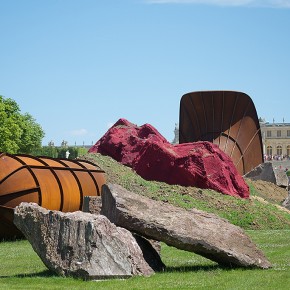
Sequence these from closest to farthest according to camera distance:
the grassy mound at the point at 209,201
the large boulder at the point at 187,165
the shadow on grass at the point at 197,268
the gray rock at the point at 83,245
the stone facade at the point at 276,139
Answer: the gray rock at the point at 83,245
the shadow on grass at the point at 197,268
the grassy mound at the point at 209,201
the large boulder at the point at 187,165
the stone facade at the point at 276,139

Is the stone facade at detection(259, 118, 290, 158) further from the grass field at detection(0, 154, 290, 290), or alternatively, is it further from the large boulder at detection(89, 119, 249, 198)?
the grass field at detection(0, 154, 290, 290)

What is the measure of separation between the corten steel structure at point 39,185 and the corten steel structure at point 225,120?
12.8 m

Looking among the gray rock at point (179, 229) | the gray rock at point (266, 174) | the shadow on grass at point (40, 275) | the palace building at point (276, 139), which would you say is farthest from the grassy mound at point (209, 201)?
the palace building at point (276, 139)

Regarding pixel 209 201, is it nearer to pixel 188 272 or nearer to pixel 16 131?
pixel 188 272

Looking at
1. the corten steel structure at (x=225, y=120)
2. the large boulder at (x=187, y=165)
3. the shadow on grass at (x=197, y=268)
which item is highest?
the corten steel structure at (x=225, y=120)

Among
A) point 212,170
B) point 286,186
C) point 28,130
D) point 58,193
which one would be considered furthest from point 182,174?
point 28,130

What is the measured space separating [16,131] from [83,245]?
5807 cm

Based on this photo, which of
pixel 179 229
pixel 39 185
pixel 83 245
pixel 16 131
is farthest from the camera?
pixel 16 131

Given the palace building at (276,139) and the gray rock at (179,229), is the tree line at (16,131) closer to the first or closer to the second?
the gray rock at (179,229)

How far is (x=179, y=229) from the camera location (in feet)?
35.3

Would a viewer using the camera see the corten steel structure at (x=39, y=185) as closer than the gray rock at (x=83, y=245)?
No

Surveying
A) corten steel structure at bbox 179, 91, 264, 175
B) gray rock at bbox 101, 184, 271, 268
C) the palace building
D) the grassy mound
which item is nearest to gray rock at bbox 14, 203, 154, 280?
gray rock at bbox 101, 184, 271, 268

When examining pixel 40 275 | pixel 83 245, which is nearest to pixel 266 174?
pixel 40 275

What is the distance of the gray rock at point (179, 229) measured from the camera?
1068 cm
